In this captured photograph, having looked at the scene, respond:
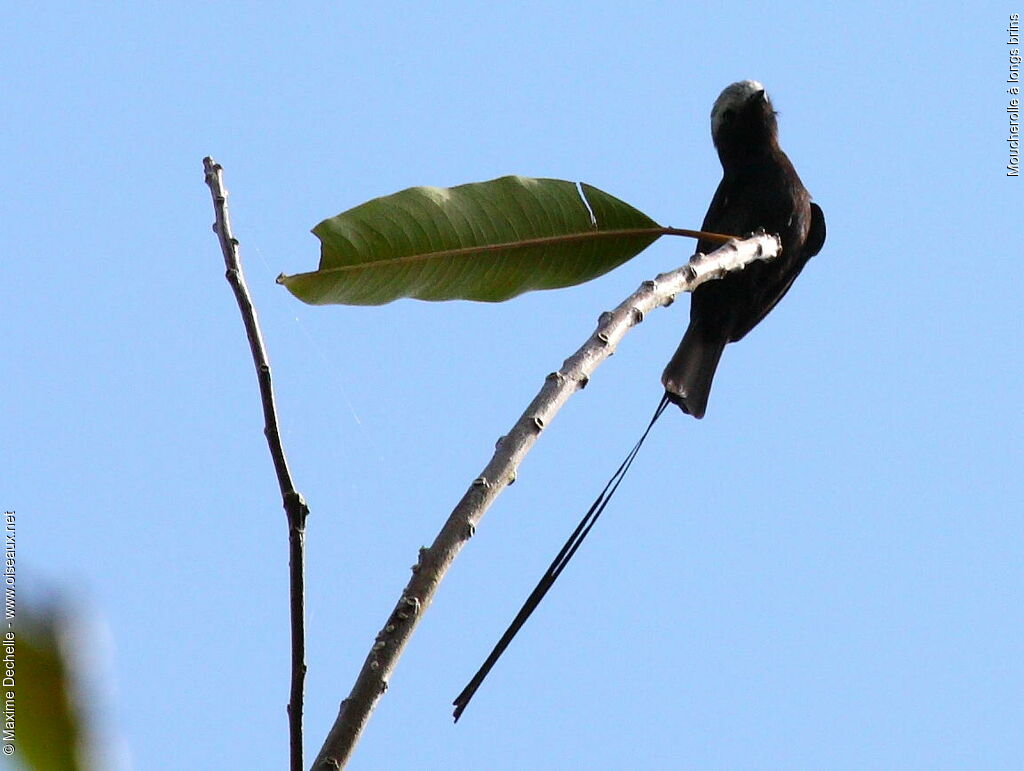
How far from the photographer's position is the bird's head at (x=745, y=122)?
141 inches

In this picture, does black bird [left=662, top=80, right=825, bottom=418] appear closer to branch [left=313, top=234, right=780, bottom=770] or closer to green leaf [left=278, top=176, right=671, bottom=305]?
green leaf [left=278, top=176, right=671, bottom=305]

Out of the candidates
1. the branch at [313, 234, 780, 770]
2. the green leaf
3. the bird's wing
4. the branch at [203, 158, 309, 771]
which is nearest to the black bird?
the bird's wing

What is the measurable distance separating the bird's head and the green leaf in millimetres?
1774

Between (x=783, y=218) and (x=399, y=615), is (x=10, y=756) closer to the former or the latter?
(x=399, y=615)

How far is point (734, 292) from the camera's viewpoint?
3.01 meters

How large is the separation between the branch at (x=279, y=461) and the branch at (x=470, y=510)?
0.04m

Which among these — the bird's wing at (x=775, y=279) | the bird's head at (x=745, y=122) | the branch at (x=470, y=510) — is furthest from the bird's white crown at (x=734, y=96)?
the branch at (x=470, y=510)

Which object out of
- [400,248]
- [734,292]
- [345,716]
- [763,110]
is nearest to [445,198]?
[400,248]

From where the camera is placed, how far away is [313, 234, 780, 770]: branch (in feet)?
3.05

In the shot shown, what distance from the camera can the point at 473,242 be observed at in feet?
5.90

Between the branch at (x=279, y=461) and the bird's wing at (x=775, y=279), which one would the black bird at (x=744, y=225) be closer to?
the bird's wing at (x=775, y=279)

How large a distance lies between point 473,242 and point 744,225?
1626 mm

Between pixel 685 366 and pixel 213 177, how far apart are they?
1.72 meters

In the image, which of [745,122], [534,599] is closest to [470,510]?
[534,599]
